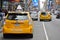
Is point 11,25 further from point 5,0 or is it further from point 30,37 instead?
point 5,0

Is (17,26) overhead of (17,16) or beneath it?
beneath

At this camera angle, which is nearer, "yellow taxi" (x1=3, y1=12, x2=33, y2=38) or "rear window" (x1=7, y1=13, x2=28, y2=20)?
"yellow taxi" (x1=3, y1=12, x2=33, y2=38)

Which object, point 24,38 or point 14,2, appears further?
point 14,2

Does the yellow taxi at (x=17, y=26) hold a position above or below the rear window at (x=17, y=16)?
below

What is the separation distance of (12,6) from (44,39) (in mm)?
36379

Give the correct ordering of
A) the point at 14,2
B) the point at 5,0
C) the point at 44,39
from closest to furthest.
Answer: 1. the point at 44,39
2. the point at 5,0
3. the point at 14,2

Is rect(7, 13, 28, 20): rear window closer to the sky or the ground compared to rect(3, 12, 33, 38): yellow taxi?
closer to the sky

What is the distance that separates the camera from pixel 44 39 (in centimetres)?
1472

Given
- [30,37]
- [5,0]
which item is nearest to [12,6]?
[5,0]

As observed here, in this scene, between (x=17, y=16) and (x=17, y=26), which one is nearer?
(x=17, y=26)

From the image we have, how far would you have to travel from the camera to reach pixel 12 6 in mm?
50656

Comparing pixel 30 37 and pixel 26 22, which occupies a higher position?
pixel 26 22

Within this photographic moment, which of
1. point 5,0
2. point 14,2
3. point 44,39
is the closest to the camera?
point 44,39

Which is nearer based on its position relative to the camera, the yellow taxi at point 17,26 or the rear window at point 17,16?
the yellow taxi at point 17,26
